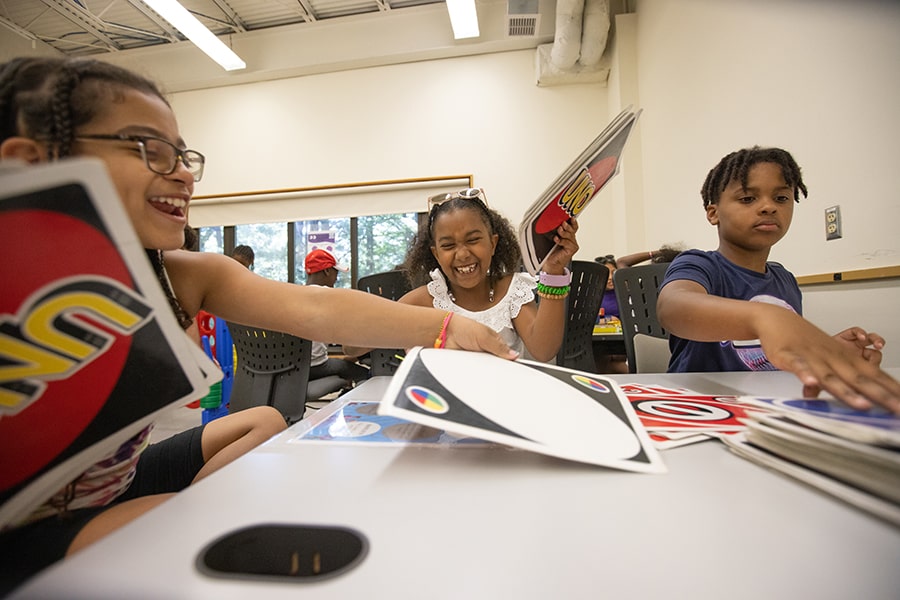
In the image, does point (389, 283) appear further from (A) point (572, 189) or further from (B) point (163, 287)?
(B) point (163, 287)

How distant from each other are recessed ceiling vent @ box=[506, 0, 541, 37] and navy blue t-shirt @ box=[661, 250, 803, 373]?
3.35 metres

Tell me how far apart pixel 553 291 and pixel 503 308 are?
267mm

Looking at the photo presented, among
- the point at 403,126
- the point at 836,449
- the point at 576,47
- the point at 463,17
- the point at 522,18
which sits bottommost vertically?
the point at 836,449

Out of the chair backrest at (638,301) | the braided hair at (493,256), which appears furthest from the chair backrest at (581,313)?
the braided hair at (493,256)

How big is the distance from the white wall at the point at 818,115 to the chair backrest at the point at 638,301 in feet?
1.71

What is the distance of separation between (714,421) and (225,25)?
5444mm

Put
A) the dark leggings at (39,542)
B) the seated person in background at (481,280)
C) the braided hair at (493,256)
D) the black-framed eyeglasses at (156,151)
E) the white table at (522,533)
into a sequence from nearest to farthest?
the white table at (522,533) < the dark leggings at (39,542) < the black-framed eyeglasses at (156,151) < the seated person in background at (481,280) < the braided hair at (493,256)

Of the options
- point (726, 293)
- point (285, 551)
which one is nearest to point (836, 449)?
point (285, 551)

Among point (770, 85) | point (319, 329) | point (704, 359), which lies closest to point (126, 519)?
point (319, 329)

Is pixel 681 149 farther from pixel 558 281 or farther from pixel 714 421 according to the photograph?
pixel 714 421

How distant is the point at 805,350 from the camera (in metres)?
0.50

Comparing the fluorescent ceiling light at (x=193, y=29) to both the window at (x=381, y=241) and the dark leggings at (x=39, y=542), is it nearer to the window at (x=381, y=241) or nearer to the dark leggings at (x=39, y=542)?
the window at (x=381, y=241)

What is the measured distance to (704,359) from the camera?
1.12m

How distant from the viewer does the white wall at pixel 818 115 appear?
121cm
